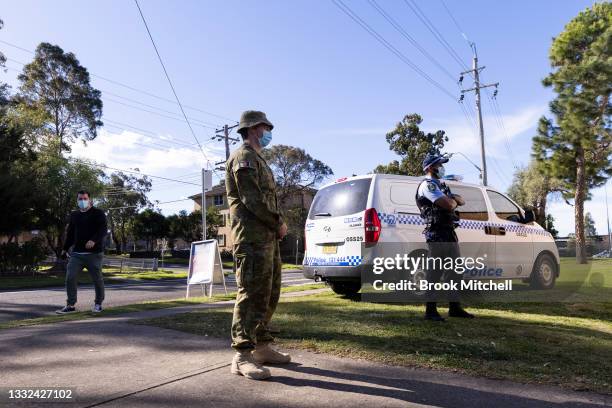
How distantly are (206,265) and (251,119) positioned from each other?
6.51 meters

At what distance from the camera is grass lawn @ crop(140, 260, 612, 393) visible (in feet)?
10.9

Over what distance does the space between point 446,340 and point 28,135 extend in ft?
119

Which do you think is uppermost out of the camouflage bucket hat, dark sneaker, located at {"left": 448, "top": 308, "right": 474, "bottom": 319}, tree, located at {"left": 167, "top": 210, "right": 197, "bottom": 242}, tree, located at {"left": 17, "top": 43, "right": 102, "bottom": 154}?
tree, located at {"left": 17, "top": 43, "right": 102, "bottom": 154}

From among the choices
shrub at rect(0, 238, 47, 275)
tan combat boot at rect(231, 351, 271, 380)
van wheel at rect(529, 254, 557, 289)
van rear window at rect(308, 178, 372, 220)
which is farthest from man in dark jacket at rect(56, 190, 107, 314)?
shrub at rect(0, 238, 47, 275)

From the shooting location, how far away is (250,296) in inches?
133

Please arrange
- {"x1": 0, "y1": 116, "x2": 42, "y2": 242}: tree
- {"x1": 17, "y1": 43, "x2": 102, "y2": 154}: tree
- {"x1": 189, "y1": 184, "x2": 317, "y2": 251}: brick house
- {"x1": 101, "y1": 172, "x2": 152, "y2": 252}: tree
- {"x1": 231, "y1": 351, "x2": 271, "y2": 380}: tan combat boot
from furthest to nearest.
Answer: {"x1": 101, "y1": 172, "x2": 152, "y2": 252}: tree, {"x1": 189, "y1": 184, "x2": 317, "y2": 251}: brick house, {"x1": 17, "y1": 43, "x2": 102, "y2": 154}: tree, {"x1": 0, "y1": 116, "x2": 42, "y2": 242}: tree, {"x1": 231, "y1": 351, "x2": 271, "y2": 380}: tan combat boot

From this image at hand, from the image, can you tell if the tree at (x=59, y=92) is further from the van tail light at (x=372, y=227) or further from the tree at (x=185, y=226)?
the van tail light at (x=372, y=227)

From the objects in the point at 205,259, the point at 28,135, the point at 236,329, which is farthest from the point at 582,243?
the point at 28,135

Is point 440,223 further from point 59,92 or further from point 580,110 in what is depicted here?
point 59,92

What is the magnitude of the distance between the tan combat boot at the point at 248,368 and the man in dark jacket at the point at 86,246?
14.8ft

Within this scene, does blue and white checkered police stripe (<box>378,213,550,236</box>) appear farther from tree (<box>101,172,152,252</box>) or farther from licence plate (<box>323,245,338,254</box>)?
tree (<box>101,172,152,252</box>)

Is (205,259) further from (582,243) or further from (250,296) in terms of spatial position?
(582,243)

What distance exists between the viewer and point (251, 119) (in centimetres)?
370

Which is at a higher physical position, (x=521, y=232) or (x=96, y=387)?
(x=521, y=232)
